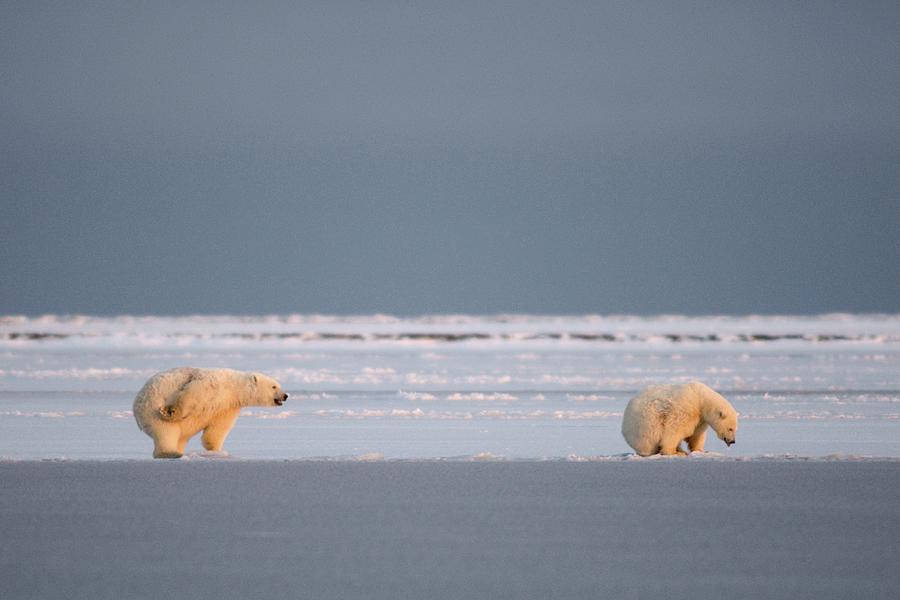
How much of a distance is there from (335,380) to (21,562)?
1691 centimetres

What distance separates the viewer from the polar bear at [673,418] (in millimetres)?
9938

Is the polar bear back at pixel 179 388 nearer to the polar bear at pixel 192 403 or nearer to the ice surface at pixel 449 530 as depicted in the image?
the polar bear at pixel 192 403

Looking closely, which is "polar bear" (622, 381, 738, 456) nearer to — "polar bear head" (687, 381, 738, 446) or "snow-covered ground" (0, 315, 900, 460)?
"polar bear head" (687, 381, 738, 446)

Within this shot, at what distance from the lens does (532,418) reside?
566 inches

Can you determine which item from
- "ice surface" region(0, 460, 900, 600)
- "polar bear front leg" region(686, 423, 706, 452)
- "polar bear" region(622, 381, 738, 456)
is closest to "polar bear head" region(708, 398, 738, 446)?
"polar bear" region(622, 381, 738, 456)

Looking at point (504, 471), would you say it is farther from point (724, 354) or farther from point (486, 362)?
point (724, 354)

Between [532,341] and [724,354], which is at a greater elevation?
[532,341]

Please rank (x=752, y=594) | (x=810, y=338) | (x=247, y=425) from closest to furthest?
1. (x=752, y=594)
2. (x=247, y=425)
3. (x=810, y=338)

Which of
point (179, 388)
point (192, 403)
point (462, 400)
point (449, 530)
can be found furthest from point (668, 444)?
point (462, 400)

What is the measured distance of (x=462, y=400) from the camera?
17.4 metres

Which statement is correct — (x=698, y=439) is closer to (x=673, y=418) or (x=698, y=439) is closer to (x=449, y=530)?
(x=673, y=418)

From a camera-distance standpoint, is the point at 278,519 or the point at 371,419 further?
the point at 371,419

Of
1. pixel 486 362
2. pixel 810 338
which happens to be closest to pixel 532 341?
pixel 810 338

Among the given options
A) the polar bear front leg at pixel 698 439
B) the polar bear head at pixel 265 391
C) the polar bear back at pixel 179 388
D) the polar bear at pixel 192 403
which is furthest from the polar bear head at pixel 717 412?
the polar bear back at pixel 179 388
